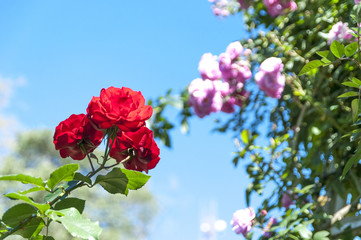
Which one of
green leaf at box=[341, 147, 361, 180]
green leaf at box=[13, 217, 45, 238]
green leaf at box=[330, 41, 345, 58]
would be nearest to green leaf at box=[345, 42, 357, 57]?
green leaf at box=[330, 41, 345, 58]

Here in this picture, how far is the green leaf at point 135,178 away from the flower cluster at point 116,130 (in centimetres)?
5

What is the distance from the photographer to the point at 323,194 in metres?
2.05

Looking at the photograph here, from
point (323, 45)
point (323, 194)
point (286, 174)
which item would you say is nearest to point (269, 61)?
point (323, 45)

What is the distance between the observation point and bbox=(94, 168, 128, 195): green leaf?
0.83 metres

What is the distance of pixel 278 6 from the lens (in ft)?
7.34

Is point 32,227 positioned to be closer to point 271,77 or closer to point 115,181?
point 115,181

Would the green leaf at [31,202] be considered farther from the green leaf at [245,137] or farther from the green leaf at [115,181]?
the green leaf at [245,137]

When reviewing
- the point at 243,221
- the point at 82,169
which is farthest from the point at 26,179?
the point at 82,169

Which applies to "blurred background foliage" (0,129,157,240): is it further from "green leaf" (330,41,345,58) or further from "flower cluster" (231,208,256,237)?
"green leaf" (330,41,345,58)

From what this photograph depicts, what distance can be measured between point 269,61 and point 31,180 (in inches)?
52.0

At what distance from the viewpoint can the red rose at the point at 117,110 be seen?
83 centimetres

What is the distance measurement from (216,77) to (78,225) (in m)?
1.44

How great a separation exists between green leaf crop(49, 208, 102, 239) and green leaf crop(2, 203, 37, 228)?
4.1 inches

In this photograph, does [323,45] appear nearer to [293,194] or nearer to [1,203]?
[293,194]
